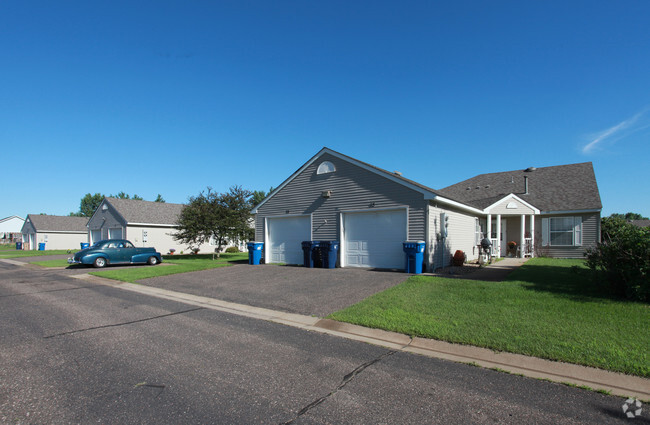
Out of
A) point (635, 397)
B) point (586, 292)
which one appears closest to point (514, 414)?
point (635, 397)

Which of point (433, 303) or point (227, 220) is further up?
point (227, 220)

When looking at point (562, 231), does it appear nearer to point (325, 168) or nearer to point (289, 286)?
point (325, 168)

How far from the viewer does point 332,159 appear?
14727 millimetres

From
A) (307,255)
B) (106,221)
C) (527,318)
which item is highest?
(106,221)

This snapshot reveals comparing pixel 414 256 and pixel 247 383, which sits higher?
pixel 414 256

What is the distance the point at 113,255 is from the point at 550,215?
24.3 m

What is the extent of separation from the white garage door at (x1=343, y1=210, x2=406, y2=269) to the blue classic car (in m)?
12.1

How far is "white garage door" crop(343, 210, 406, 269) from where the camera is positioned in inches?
501

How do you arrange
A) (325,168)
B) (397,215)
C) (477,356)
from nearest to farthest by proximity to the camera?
(477,356) < (397,215) < (325,168)

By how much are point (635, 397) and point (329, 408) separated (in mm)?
3142

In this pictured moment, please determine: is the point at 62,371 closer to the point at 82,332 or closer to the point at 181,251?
the point at 82,332

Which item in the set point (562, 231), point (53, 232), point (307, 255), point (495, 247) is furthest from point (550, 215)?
point (53, 232)

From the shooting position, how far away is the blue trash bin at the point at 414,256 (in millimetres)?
11508

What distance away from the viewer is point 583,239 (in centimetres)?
1766
